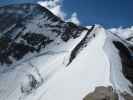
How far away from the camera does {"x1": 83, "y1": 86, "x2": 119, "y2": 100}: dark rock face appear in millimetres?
59469

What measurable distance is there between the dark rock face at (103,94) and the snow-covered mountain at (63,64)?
31.5 inches

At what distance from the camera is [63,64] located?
120 metres

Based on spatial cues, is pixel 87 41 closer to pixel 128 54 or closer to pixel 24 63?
pixel 128 54

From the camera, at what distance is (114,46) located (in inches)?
3836

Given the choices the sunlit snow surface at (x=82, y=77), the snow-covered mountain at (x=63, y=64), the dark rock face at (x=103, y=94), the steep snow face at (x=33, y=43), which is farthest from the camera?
the steep snow face at (x=33, y=43)

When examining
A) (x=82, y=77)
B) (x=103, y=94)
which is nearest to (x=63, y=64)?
(x=82, y=77)

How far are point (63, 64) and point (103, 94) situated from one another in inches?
2360

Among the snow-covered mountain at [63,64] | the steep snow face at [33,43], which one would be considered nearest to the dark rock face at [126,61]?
the snow-covered mountain at [63,64]

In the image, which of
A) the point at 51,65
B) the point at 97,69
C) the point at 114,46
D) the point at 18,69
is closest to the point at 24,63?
the point at 18,69

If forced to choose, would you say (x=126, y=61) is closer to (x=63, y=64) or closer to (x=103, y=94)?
(x=103, y=94)

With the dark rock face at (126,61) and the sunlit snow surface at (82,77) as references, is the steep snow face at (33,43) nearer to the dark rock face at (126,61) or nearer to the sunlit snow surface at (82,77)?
the sunlit snow surface at (82,77)

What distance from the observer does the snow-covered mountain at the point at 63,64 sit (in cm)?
7512

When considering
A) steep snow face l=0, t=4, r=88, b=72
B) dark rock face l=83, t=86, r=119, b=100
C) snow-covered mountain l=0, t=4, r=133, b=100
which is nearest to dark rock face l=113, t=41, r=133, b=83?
snow-covered mountain l=0, t=4, r=133, b=100

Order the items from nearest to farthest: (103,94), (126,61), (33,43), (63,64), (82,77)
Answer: (103,94) → (82,77) → (126,61) → (63,64) → (33,43)
